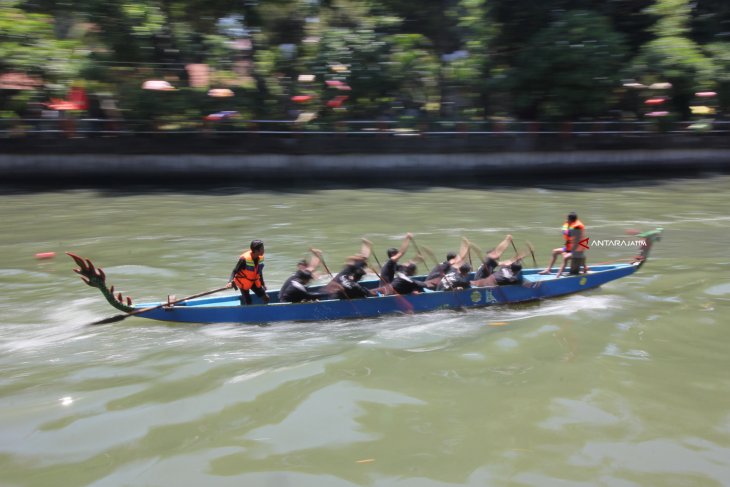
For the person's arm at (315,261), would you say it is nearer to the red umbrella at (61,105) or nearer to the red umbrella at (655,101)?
the red umbrella at (61,105)

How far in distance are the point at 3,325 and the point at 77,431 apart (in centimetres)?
379

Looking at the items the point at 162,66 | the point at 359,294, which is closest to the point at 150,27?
the point at 162,66

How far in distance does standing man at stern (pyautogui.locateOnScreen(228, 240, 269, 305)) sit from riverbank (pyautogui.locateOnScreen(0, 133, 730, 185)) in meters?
12.9

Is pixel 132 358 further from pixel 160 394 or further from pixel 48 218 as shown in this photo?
pixel 48 218

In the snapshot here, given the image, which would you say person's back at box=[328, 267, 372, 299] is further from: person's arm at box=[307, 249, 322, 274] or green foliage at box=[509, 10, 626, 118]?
green foliage at box=[509, 10, 626, 118]

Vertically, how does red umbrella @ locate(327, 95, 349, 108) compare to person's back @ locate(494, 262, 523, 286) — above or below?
above

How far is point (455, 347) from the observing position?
8.77m

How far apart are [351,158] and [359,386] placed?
619 inches

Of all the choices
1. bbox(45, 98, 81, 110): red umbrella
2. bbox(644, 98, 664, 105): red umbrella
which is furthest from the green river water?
bbox(644, 98, 664, 105): red umbrella

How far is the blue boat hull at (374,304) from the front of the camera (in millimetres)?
9258

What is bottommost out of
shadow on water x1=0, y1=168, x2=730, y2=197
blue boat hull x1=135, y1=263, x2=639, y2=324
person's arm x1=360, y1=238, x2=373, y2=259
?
blue boat hull x1=135, y1=263, x2=639, y2=324

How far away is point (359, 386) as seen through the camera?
7566mm

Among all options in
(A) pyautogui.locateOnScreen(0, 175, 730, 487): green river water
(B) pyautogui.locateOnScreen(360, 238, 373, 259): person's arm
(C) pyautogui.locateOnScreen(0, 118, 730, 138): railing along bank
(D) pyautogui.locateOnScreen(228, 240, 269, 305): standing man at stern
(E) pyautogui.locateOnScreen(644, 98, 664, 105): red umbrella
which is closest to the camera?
(A) pyautogui.locateOnScreen(0, 175, 730, 487): green river water

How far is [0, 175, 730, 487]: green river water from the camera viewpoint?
6.04 m
